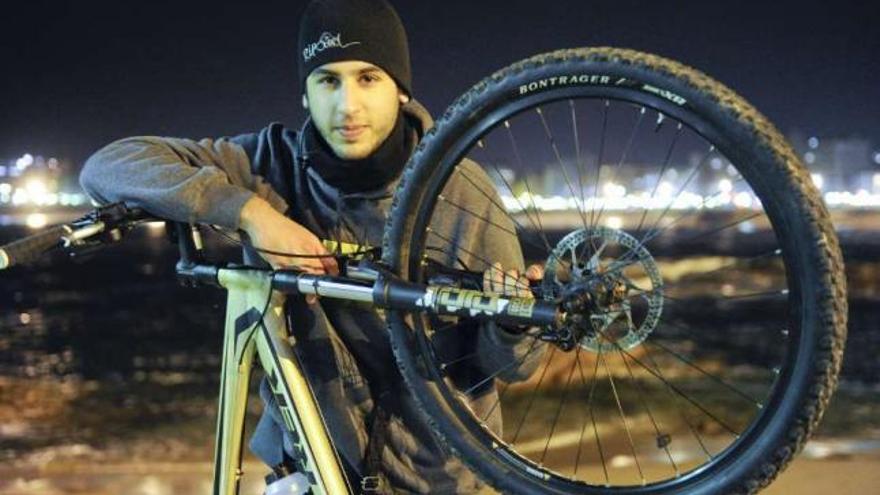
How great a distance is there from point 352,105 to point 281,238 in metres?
0.41

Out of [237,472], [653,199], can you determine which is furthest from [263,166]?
[653,199]

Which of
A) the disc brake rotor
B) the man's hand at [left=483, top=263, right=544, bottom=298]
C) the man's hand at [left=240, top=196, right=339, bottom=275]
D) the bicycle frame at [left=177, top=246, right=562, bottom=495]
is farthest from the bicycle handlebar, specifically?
the disc brake rotor

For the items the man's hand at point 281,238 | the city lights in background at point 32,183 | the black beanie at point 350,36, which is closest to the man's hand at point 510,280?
the man's hand at point 281,238

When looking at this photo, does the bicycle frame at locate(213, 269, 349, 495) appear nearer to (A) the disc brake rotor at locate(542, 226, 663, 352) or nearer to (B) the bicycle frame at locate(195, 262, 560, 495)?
(B) the bicycle frame at locate(195, 262, 560, 495)

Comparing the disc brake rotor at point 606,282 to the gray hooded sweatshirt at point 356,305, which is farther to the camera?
the gray hooded sweatshirt at point 356,305

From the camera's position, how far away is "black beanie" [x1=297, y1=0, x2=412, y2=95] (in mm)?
2158

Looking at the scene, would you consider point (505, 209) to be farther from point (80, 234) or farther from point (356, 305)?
point (80, 234)

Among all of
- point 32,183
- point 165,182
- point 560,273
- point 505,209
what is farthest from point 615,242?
point 32,183

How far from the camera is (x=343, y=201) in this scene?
2377mm

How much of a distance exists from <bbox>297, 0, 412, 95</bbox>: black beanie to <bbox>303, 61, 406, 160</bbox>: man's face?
0.9 inches

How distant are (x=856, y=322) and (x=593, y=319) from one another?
1496 cm

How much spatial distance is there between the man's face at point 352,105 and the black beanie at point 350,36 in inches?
0.9

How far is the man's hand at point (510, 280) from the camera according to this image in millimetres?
1979

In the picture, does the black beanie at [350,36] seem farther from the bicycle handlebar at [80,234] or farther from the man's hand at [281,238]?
the bicycle handlebar at [80,234]
